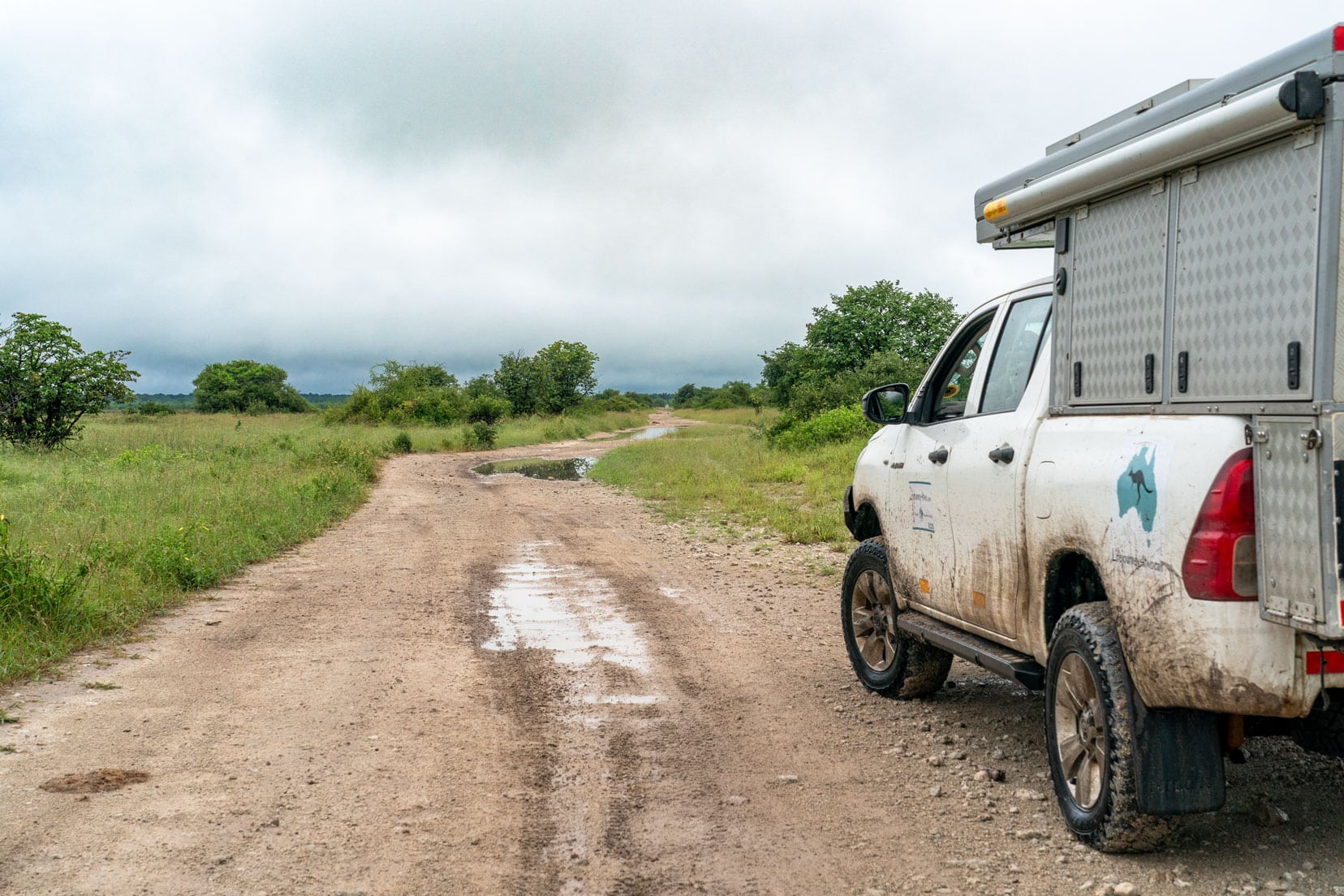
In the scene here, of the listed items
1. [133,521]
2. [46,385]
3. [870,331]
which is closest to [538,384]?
[870,331]

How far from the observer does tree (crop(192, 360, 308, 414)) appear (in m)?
89.9

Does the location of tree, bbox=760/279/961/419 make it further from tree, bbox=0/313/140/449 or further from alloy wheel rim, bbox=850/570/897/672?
alloy wheel rim, bbox=850/570/897/672

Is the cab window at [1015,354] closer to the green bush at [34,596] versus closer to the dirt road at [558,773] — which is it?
the dirt road at [558,773]

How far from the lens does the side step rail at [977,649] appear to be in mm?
4602

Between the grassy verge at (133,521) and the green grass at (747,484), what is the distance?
226 inches

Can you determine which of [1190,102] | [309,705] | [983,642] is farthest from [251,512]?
[1190,102]

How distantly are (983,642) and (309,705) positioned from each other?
373 centimetres

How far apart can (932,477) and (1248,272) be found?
7.39 feet

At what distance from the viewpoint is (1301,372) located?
3.15 meters

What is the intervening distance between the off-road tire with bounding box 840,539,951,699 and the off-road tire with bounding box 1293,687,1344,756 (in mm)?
2472

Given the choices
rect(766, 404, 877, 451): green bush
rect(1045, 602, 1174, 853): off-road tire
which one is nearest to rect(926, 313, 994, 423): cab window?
rect(1045, 602, 1174, 853): off-road tire

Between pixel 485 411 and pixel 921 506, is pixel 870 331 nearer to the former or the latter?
pixel 485 411

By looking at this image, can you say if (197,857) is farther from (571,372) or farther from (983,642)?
(571,372)

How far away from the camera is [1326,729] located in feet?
11.4
